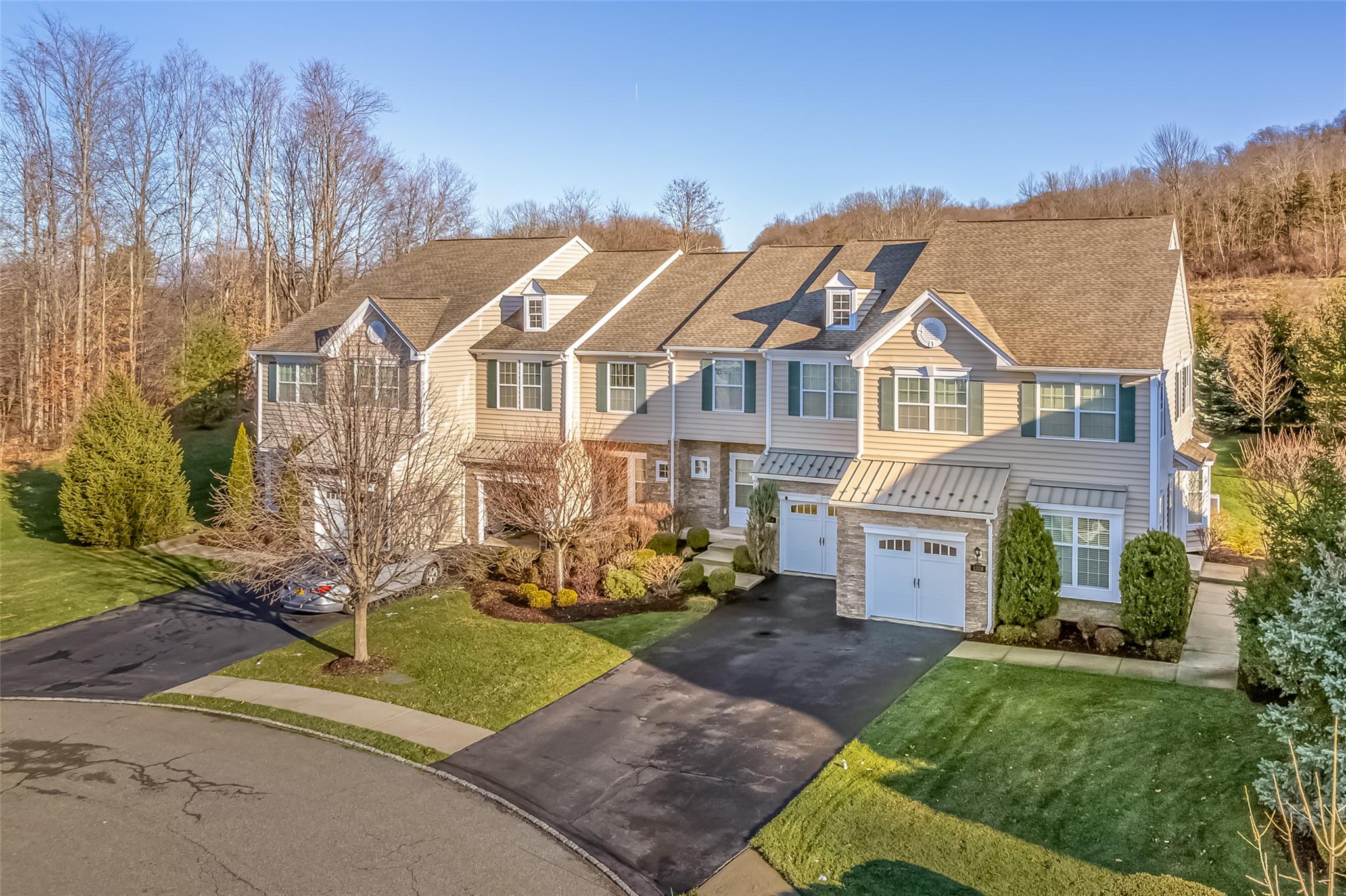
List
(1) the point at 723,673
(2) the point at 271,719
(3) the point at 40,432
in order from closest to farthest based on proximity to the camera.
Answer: (2) the point at 271,719
(1) the point at 723,673
(3) the point at 40,432

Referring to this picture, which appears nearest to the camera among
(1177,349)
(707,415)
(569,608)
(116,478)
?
(569,608)

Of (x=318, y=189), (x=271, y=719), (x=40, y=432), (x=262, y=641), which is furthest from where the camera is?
(x=318, y=189)

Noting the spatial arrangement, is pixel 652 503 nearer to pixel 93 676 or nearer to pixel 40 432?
pixel 93 676

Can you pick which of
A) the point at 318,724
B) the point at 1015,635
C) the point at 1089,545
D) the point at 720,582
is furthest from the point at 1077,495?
the point at 318,724

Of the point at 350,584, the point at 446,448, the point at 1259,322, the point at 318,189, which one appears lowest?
the point at 350,584

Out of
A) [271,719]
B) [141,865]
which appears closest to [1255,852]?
[141,865]

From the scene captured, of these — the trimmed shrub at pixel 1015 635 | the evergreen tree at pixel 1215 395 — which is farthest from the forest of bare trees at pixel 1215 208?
the trimmed shrub at pixel 1015 635

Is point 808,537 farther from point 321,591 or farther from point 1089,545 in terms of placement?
point 321,591

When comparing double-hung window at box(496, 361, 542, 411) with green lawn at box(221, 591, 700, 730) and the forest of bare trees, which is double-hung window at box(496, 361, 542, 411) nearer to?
green lawn at box(221, 591, 700, 730)
